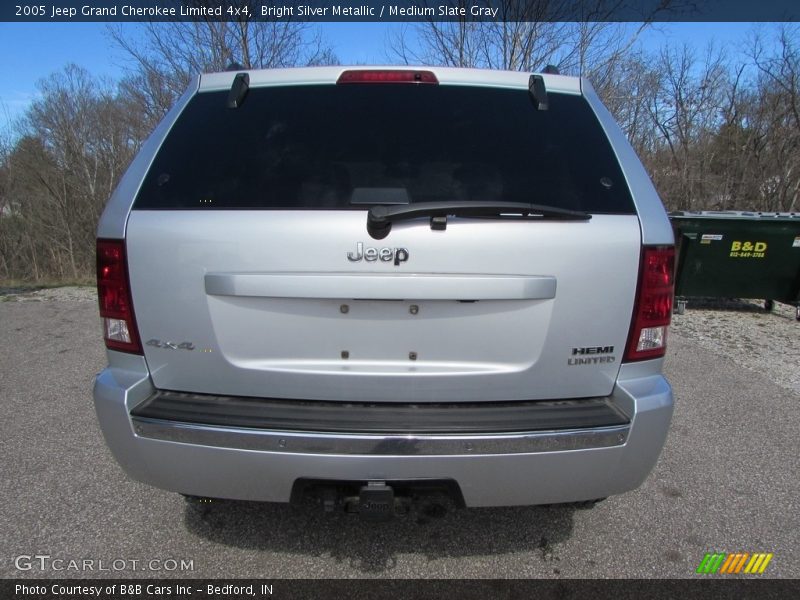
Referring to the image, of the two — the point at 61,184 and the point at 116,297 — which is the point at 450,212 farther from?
the point at 61,184

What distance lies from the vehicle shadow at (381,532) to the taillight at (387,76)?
1.89m

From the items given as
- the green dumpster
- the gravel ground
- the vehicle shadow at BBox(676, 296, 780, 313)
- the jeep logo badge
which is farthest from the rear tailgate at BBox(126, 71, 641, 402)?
the vehicle shadow at BBox(676, 296, 780, 313)

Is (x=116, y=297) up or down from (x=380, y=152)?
down

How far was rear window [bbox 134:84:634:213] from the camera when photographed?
6.00 feet

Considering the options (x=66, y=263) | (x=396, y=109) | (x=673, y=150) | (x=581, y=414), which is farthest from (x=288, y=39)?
(x=673, y=150)

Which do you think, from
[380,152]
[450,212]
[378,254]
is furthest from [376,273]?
[380,152]

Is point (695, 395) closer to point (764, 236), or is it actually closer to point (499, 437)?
point (499, 437)

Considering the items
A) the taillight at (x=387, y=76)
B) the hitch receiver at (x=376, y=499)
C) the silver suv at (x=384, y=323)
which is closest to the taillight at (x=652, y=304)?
the silver suv at (x=384, y=323)

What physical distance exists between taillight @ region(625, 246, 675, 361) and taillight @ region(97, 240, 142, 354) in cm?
185

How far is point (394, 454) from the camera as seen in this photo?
1662mm

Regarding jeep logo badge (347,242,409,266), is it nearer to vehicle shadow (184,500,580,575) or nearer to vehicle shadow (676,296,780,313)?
vehicle shadow (184,500,580,575)

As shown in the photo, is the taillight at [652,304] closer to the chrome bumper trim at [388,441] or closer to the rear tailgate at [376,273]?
the rear tailgate at [376,273]

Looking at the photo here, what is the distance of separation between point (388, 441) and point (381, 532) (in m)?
1.00
